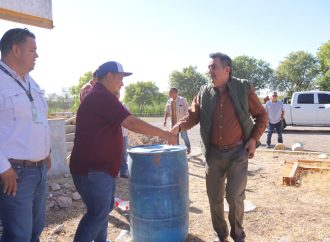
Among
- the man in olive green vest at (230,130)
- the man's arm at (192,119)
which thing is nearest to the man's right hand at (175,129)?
the man's arm at (192,119)

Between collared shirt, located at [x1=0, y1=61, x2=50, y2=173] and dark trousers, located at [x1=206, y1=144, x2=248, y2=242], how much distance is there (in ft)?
6.25

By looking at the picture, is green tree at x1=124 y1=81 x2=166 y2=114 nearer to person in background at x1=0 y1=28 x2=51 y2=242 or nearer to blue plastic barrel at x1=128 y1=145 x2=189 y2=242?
blue plastic barrel at x1=128 y1=145 x2=189 y2=242

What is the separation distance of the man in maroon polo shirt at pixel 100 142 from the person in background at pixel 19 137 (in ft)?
1.44

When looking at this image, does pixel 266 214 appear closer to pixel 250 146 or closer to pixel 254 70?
pixel 250 146

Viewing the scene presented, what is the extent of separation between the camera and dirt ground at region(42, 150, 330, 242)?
435cm

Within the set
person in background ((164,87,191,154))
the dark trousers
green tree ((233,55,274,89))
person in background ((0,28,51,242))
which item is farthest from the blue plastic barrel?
green tree ((233,55,274,89))

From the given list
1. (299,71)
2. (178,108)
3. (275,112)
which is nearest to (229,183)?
(178,108)

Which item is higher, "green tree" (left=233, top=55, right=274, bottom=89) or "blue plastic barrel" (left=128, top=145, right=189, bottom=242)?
"green tree" (left=233, top=55, right=274, bottom=89)

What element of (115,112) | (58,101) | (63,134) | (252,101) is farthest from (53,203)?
(58,101)

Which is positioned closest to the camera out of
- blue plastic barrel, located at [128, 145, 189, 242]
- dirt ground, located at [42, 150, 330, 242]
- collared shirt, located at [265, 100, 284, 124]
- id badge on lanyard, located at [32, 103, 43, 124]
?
id badge on lanyard, located at [32, 103, 43, 124]

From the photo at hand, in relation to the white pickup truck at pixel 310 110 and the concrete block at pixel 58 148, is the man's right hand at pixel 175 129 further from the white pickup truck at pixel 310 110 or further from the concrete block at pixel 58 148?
the white pickup truck at pixel 310 110

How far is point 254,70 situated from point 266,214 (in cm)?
6751

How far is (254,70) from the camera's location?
6969cm

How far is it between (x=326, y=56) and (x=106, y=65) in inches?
1610
